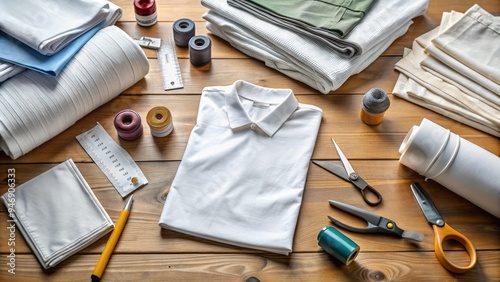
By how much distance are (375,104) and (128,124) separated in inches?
24.5

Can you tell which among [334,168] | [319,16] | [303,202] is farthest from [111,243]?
[319,16]

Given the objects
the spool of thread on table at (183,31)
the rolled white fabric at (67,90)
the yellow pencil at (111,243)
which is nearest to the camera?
the yellow pencil at (111,243)

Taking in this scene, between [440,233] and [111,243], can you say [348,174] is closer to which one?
[440,233]

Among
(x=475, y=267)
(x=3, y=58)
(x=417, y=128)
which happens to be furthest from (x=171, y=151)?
(x=475, y=267)

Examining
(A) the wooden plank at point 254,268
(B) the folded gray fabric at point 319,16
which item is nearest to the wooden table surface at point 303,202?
(A) the wooden plank at point 254,268

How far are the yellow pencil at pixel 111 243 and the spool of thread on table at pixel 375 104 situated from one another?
0.63 m

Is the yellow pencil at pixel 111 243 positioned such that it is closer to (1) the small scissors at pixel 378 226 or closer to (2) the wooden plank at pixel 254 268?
(2) the wooden plank at pixel 254 268

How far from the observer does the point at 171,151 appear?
1.34 meters

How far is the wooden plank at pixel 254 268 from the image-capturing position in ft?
3.74

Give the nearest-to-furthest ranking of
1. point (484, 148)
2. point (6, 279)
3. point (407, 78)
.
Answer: point (6, 279) < point (484, 148) < point (407, 78)

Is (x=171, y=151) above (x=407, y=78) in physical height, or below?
below

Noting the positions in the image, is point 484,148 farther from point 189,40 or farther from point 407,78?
point 189,40

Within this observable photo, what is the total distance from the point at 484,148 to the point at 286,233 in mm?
587

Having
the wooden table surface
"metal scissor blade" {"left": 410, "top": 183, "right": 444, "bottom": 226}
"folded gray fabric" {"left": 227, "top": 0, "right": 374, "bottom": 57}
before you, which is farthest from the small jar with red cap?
"metal scissor blade" {"left": 410, "top": 183, "right": 444, "bottom": 226}
